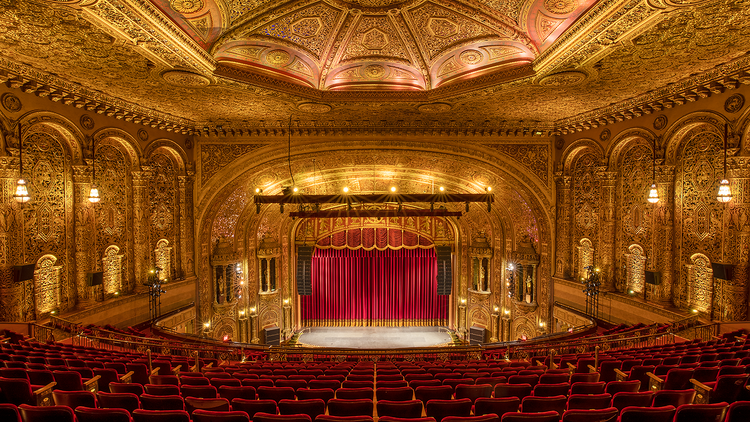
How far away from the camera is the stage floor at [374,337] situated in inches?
731

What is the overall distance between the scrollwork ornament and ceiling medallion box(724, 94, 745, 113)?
1706 centimetres

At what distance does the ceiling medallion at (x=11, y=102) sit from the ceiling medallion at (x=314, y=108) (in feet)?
22.3

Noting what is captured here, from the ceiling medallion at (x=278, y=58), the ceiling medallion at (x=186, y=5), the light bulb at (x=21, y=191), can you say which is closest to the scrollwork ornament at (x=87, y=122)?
the light bulb at (x=21, y=191)

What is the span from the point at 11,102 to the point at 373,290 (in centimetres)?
1713

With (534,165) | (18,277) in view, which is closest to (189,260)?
(18,277)

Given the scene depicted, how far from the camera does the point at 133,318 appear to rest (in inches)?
482

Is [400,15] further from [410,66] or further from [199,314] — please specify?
[199,314]

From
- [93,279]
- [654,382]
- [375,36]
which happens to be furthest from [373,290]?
[654,382]

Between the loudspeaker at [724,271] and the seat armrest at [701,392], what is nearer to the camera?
the seat armrest at [701,392]

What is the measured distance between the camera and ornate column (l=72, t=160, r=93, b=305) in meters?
10.6

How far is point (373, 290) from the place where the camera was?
2175cm

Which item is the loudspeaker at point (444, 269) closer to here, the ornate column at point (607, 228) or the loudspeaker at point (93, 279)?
the ornate column at point (607, 228)

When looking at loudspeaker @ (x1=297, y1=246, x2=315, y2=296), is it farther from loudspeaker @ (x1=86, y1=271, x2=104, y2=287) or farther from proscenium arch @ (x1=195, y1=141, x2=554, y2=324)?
loudspeaker @ (x1=86, y1=271, x2=104, y2=287)

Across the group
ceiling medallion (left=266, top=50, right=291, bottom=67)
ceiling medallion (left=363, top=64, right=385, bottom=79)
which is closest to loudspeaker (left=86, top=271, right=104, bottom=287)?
ceiling medallion (left=266, top=50, right=291, bottom=67)
